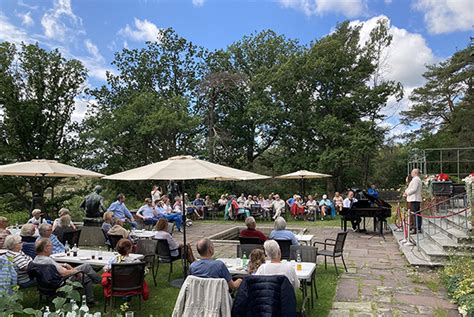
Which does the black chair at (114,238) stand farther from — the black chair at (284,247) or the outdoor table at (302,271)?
the black chair at (284,247)

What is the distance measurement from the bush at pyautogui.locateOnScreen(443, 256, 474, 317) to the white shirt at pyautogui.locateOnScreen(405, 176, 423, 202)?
2477mm

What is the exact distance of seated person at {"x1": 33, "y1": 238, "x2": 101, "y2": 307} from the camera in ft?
15.7

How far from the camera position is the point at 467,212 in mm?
7574

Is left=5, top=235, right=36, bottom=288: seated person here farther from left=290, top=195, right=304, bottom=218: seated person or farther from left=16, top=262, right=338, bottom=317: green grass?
left=290, top=195, right=304, bottom=218: seated person

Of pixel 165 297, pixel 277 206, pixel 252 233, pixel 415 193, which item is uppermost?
pixel 415 193

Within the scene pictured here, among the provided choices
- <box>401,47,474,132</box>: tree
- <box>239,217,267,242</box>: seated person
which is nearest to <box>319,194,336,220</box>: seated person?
<box>239,217,267,242</box>: seated person

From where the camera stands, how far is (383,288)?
588 centimetres

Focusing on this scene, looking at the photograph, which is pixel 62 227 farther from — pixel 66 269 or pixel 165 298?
pixel 165 298

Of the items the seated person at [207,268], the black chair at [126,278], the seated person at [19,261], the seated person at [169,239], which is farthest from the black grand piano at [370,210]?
the seated person at [19,261]

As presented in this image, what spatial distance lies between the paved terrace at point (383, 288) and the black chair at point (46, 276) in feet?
11.1

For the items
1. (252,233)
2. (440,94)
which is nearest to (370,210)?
(252,233)

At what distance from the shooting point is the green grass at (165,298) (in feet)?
16.5

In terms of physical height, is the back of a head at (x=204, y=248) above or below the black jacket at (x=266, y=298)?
above

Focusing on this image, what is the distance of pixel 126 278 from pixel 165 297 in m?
1.12
